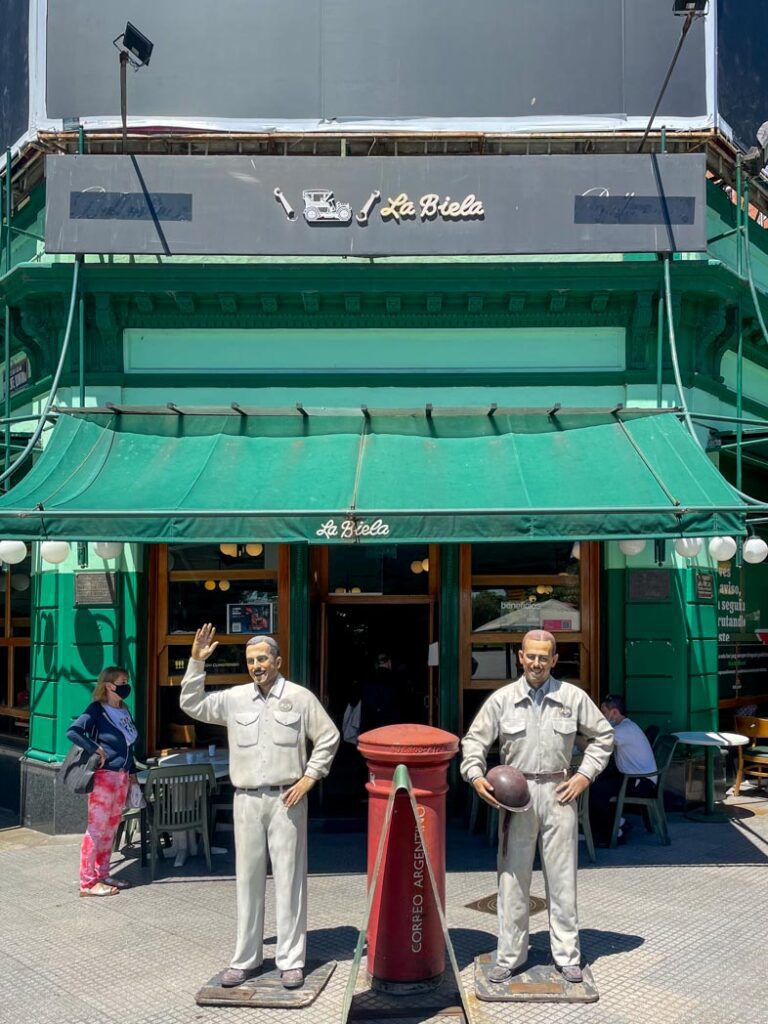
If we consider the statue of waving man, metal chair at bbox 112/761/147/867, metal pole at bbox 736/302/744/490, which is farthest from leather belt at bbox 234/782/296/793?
metal pole at bbox 736/302/744/490

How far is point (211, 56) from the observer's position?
32.8 feet

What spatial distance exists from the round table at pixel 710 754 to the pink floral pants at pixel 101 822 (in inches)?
190

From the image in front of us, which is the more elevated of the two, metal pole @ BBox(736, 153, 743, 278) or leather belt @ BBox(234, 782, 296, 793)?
metal pole @ BBox(736, 153, 743, 278)

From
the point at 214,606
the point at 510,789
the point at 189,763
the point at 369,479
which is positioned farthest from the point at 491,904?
the point at 214,606

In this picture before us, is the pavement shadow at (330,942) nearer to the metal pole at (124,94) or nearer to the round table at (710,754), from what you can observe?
the round table at (710,754)

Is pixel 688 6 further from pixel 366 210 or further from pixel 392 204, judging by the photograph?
pixel 366 210

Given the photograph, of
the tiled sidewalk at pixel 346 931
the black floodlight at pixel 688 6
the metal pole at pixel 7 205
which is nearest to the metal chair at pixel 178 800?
the tiled sidewalk at pixel 346 931

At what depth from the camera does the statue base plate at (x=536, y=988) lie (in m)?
5.26

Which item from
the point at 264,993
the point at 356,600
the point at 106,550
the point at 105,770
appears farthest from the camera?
the point at 356,600

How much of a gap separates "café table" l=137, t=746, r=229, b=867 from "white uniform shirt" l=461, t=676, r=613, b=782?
3232 millimetres

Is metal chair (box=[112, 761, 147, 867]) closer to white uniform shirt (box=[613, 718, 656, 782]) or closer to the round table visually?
white uniform shirt (box=[613, 718, 656, 782])

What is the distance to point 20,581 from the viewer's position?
37.8 feet

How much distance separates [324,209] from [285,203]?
36 cm

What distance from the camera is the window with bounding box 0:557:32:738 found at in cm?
1123
